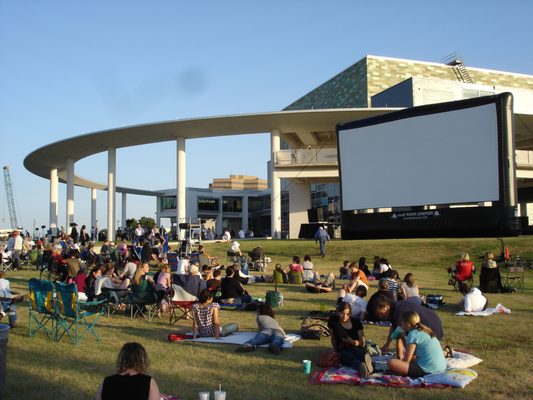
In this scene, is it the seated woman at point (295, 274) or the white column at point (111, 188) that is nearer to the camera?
the seated woman at point (295, 274)

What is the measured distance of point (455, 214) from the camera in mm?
21953

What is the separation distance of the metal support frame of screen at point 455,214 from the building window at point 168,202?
50.8 m

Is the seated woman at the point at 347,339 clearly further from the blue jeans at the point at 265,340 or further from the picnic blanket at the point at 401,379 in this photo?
the blue jeans at the point at 265,340

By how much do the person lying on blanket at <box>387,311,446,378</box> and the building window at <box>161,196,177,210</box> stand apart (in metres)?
69.4

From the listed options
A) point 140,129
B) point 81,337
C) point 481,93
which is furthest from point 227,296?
point 481,93

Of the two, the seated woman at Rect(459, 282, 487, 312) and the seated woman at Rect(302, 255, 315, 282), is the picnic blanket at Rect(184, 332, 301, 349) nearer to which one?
the seated woman at Rect(459, 282, 487, 312)

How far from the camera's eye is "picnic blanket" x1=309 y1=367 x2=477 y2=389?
5574 mm

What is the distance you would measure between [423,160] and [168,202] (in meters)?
55.7

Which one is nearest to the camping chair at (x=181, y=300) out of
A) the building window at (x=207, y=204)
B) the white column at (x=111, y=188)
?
the white column at (x=111, y=188)

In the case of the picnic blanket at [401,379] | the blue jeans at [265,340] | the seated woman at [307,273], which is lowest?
the picnic blanket at [401,379]

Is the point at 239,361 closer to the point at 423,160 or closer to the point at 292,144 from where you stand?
the point at 423,160

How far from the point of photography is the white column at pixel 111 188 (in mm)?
41031

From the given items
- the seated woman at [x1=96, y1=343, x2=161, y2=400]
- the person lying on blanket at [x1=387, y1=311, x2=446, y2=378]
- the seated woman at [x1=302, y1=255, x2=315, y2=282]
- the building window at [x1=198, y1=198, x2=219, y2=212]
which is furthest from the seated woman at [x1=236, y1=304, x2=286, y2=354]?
the building window at [x1=198, y1=198, x2=219, y2=212]

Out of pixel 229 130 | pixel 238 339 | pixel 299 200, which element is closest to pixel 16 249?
pixel 238 339
